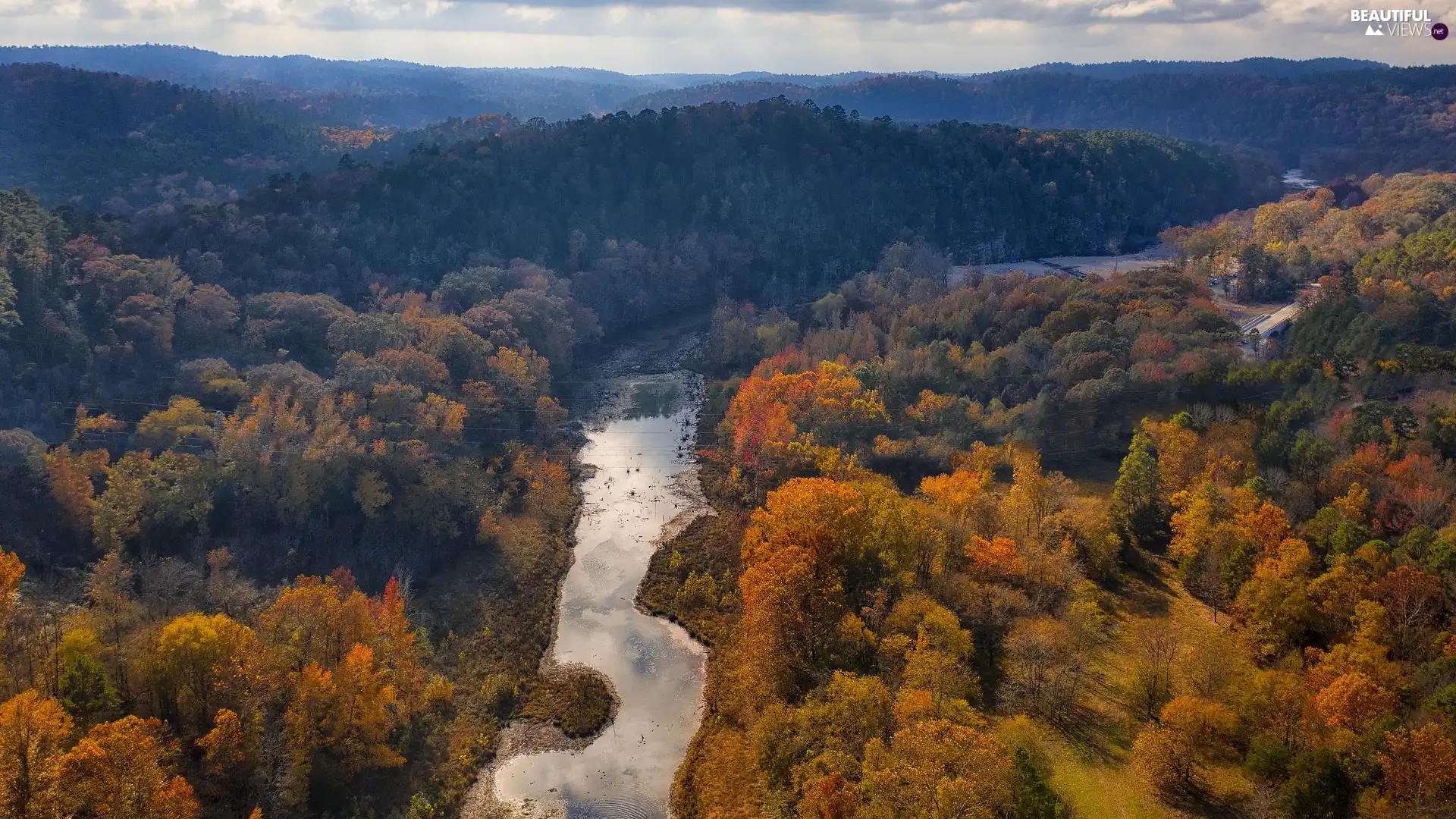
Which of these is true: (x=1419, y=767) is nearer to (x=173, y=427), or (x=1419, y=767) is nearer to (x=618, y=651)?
(x=618, y=651)

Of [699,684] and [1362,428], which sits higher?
[1362,428]

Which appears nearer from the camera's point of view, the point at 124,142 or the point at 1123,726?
the point at 1123,726

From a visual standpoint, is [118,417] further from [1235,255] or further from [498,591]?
[1235,255]

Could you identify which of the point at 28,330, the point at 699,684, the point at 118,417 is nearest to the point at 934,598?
the point at 699,684

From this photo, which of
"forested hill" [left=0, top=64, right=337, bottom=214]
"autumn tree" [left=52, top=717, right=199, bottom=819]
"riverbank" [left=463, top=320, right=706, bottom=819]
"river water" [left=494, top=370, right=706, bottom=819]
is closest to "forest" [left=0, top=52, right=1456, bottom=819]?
"autumn tree" [left=52, top=717, right=199, bottom=819]

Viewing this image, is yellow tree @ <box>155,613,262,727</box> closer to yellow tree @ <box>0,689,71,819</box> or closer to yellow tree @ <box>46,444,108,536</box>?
yellow tree @ <box>0,689,71,819</box>

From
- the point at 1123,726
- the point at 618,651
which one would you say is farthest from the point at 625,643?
the point at 1123,726
